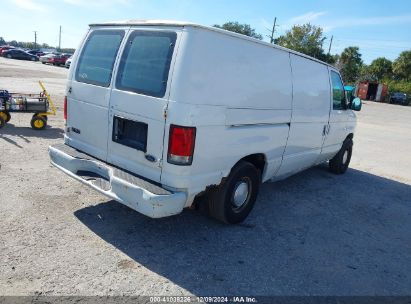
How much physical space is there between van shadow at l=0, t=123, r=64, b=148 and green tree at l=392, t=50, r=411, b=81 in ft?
208

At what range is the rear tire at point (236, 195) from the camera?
429 centimetres

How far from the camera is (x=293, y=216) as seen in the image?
5.27 meters

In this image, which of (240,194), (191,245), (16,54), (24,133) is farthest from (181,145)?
(16,54)

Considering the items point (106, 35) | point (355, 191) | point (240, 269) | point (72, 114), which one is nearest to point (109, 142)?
point (72, 114)

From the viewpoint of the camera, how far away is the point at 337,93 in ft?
22.1

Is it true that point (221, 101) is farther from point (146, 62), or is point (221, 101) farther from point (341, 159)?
point (341, 159)

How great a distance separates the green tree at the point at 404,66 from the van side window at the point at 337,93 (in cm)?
6148

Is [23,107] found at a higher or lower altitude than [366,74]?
lower

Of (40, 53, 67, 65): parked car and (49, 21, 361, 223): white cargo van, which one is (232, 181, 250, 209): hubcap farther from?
(40, 53, 67, 65): parked car

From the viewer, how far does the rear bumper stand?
349 centimetres

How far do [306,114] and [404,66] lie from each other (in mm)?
63402

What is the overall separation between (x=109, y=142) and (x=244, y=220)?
203cm

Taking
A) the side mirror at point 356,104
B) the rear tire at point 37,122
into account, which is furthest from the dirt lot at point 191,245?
the rear tire at point 37,122

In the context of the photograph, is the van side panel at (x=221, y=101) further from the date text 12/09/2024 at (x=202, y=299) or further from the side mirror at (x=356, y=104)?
the side mirror at (x=356, y=104)
